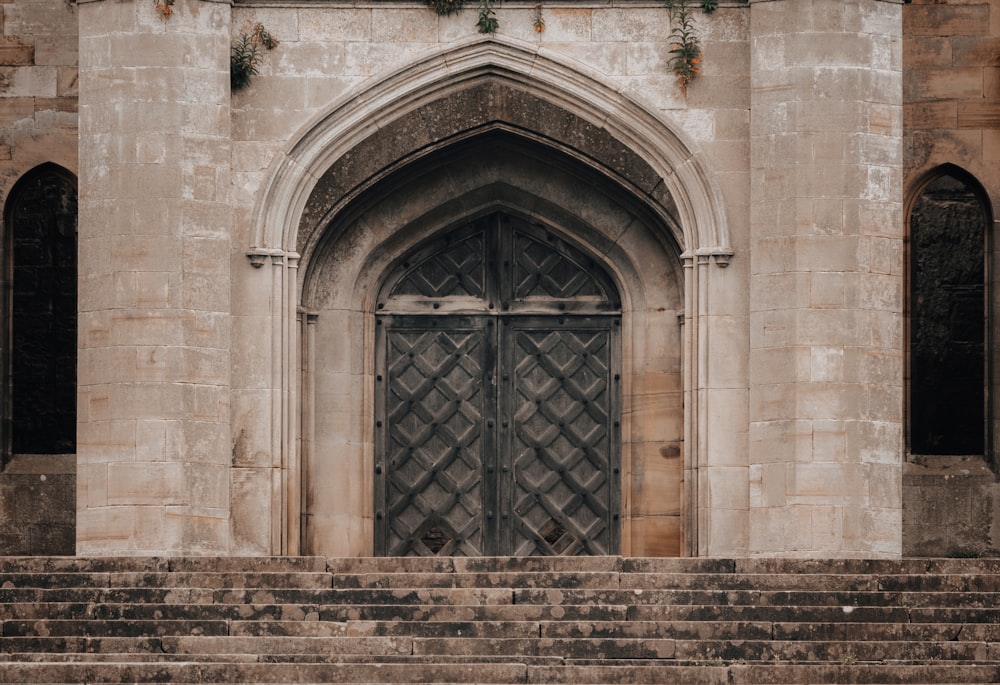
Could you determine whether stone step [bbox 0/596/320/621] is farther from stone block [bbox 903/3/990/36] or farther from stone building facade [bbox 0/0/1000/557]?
stone block [bbox 903/3/990/36]

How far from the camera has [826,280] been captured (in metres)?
25.1

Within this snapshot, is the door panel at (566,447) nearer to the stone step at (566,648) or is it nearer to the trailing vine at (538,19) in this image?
the trailing vine at (538,19)

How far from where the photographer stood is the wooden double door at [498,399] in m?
27.1

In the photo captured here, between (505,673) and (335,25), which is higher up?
(335,25)

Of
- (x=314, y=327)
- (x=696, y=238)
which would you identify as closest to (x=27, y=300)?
(x=314, y=327)

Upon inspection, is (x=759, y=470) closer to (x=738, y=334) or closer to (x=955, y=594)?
(x=738, y=334)

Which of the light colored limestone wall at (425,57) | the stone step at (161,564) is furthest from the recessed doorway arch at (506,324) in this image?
the stone step at (161,564)

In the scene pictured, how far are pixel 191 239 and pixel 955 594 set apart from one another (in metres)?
7.44

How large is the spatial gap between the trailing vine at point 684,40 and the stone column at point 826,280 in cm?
58

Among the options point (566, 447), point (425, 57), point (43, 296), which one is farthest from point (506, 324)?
point (43, 296)

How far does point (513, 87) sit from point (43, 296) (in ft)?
16.1

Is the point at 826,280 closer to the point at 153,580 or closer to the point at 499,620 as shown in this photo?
the point at 499,620

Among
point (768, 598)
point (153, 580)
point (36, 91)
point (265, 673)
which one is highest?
point (36, 91)

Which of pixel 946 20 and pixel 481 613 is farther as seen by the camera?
pixel 946 20
